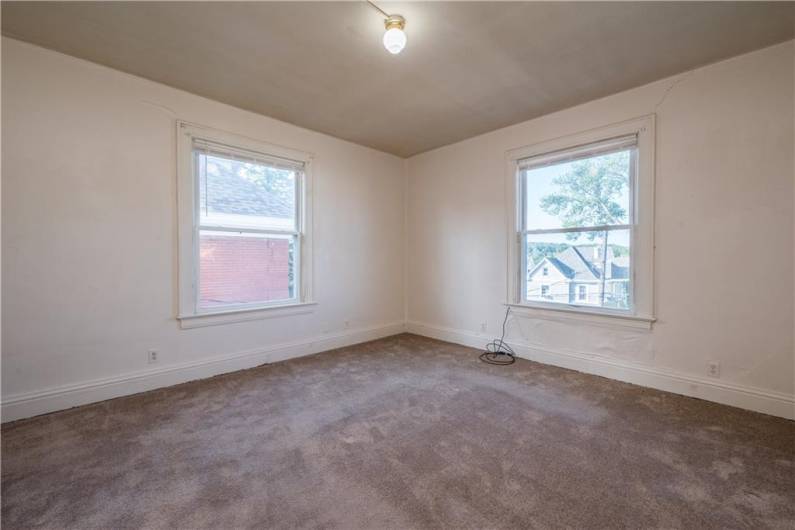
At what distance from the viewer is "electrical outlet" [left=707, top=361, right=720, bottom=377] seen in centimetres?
271

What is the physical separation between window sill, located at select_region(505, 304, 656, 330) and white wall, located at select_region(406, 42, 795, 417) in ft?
0.20

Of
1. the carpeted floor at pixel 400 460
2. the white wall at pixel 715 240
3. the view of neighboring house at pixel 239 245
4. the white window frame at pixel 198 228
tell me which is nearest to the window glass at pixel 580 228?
the white wall at pixel 715 240

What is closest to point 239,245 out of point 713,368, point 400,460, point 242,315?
point 242,315

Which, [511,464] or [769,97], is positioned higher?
[769,97]

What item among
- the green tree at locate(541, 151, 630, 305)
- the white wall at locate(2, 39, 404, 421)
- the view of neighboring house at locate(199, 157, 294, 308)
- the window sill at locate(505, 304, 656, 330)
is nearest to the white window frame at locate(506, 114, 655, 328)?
the window sill at locate(505, 304, 656, 330)

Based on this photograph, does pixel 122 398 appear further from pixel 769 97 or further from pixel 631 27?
pixel 769 97

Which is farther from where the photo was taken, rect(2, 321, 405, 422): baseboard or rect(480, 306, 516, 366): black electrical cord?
rect(480, 306, 516, 366): black electrical cord

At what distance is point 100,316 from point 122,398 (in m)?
0.70

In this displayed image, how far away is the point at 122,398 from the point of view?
9.11 ft

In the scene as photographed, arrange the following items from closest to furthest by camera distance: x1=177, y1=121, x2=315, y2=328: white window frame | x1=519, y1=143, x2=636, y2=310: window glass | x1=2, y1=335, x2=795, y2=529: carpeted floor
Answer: x1=2, y1=335, x2=795, y2=529: carpeted floor
x1=177, y1=121, x2=315, y2=328: white window frame
x1=519, y1=143, x2=636, y2=310: window glass

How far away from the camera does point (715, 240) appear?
107 inches

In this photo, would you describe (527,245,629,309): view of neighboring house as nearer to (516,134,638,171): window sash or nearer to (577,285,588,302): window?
(577,285,588,302): window

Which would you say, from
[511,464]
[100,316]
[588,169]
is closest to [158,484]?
[100,316]

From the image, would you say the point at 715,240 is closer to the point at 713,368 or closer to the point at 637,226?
the point at 637,226
